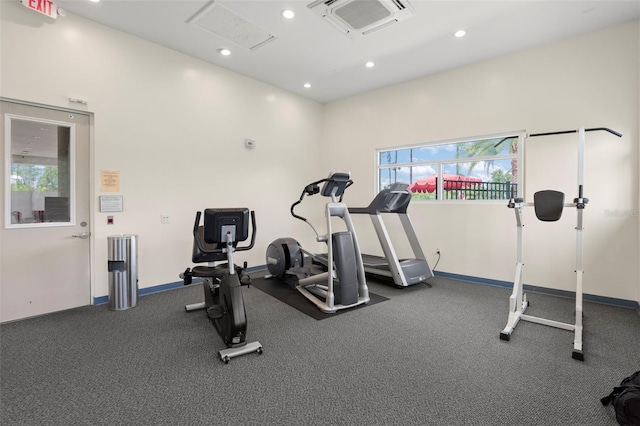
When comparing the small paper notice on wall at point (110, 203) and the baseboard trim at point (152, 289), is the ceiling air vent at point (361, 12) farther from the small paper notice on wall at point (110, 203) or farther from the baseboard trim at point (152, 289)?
the baseboard trim at point (152, 289)

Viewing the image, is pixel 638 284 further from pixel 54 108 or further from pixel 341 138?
pixel 54 108

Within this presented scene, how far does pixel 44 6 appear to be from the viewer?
10.4 ft

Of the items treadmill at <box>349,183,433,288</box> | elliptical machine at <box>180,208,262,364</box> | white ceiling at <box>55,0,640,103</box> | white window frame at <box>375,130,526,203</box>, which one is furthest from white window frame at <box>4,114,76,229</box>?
white window frame at <box>375,130,526,203</box>

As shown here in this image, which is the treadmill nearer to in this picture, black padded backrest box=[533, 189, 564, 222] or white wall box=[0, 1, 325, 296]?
black padded backrest box=[533, 189, 564, 222]

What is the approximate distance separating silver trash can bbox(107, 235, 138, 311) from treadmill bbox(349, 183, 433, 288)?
3.06 m

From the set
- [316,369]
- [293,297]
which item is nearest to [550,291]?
[293,297]

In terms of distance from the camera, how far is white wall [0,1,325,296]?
3.33 m

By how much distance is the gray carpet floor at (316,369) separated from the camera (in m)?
1.81

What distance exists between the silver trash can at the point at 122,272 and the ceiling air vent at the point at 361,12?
3516mm

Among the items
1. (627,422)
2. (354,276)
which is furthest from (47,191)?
(627,422)

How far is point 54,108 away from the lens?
3.44 metres

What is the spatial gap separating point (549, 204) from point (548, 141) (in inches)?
71.2

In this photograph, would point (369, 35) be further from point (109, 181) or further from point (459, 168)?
point (109, 181)

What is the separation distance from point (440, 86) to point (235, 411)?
5.31 metres
